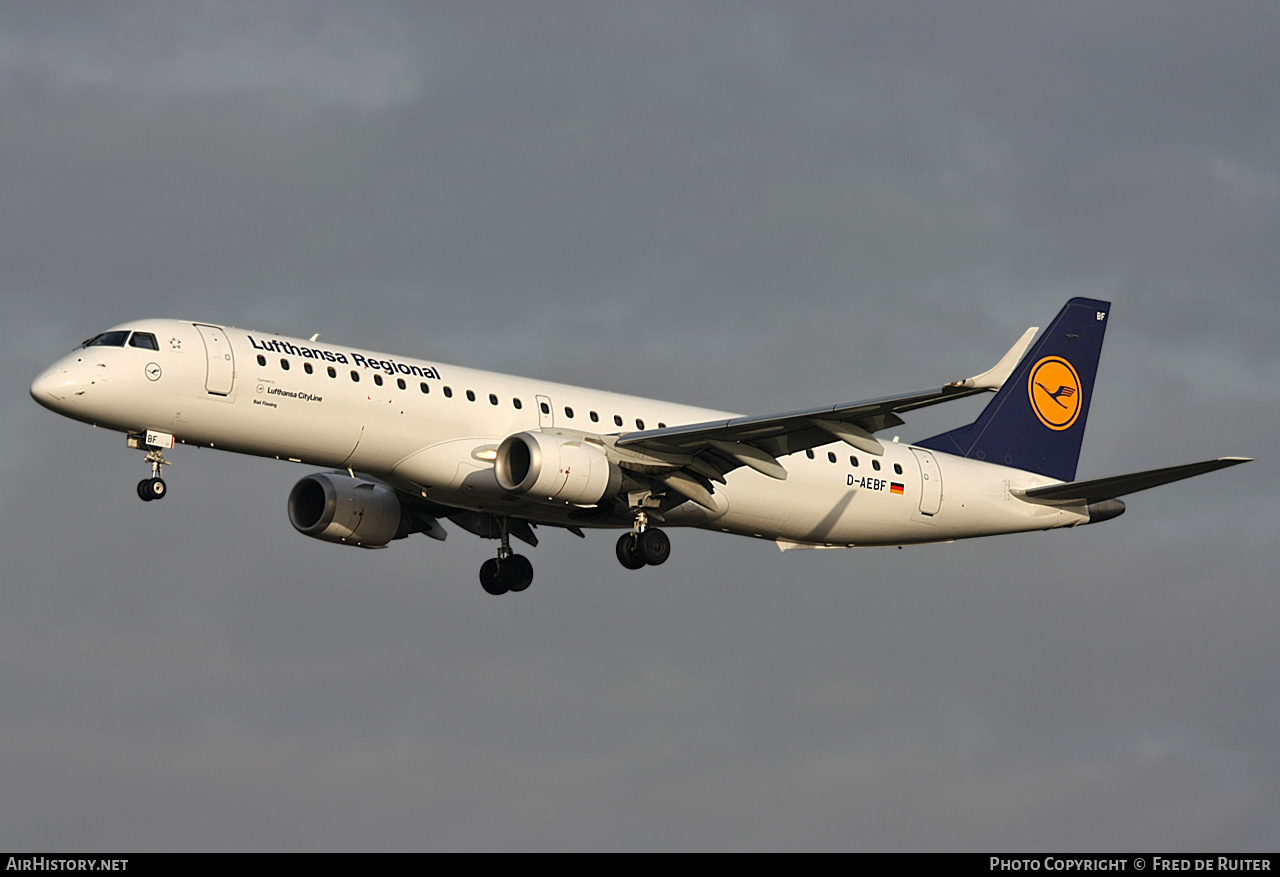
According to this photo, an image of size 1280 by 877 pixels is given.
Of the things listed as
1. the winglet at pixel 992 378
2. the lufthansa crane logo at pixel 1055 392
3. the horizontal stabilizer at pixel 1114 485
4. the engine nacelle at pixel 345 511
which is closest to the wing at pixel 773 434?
the winglet at pixel 992 378

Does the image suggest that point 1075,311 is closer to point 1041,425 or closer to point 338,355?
point 1041,425

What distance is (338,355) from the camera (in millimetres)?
39594

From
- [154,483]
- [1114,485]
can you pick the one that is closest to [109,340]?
[154,483]

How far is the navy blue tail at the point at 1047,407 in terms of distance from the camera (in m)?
48.6

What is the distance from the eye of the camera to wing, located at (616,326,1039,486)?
3706 cm

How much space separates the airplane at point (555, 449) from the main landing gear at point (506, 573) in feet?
0.15

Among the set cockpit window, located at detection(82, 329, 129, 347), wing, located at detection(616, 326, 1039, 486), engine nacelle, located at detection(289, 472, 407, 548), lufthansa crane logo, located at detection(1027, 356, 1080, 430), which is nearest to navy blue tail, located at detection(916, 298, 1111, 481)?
lufthansa crane logo, located at detection(1027, 356, 1080, 430)

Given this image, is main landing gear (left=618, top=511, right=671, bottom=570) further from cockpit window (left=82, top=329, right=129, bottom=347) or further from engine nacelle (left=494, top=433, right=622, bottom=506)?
cockpit window (left=82, top=329, right=129, bottom=347)

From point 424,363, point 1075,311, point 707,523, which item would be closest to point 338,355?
point 424,363

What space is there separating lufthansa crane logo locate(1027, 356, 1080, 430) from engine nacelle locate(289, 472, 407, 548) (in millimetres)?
17050

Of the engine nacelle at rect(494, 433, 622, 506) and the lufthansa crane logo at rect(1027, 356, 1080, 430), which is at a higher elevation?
the lufthansa crane logo at rect(1027, 356, 1080, 430)

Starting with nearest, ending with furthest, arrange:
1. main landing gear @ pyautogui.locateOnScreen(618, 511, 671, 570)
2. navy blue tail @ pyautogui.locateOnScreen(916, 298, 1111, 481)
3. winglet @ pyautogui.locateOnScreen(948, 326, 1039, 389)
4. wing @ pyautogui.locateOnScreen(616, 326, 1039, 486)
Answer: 1. winglet @ pyautogui.locateOnScreen(948, 326, 1039, 389)
2. wing @ pyautogui.locateOnScreen(616, 326, 1039, 486)
3. main landing gear @ pyautogui.locateOnScreen(618, 511, 671, 570)
4. navy blue tail @ pyautogui.locateOnScreen(916, 298, 1111, 481)

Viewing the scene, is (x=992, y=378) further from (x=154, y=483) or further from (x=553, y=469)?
(x=154, y=483)

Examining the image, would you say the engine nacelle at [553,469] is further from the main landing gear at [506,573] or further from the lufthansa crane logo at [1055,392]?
the lufthansa crane logo at [1055,392]
